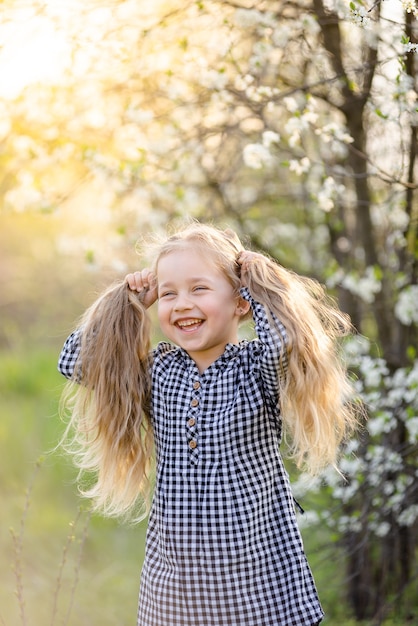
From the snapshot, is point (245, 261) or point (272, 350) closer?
point (272, 350)

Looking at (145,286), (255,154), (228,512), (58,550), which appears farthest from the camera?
(58,550)

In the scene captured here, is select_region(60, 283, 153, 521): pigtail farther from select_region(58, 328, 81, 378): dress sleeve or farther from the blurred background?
the blurred background

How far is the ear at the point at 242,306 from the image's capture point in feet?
7.02

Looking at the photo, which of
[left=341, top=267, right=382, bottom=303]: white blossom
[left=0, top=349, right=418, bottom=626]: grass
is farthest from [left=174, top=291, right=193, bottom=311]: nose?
[left=341, top=267, right=382, bottom=303]: white blossom

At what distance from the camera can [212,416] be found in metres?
2.00

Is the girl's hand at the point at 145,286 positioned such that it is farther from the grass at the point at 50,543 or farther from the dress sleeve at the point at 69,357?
the grass at the point at 50,543

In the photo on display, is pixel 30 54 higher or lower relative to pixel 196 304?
higher

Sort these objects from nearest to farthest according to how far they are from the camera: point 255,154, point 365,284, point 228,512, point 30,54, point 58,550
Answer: point 228,512 → point 255,154 → point 30,54 → point 365,284 → point 58,550

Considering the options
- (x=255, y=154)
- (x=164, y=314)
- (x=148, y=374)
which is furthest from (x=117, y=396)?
(x=255, y=154)

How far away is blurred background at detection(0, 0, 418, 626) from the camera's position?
3094 mm

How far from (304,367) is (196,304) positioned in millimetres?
294

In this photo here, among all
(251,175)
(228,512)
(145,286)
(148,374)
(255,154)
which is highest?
(251,175)

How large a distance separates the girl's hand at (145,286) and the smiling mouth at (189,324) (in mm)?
214

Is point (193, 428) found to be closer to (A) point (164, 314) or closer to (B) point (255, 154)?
(A) point (164, 314)
